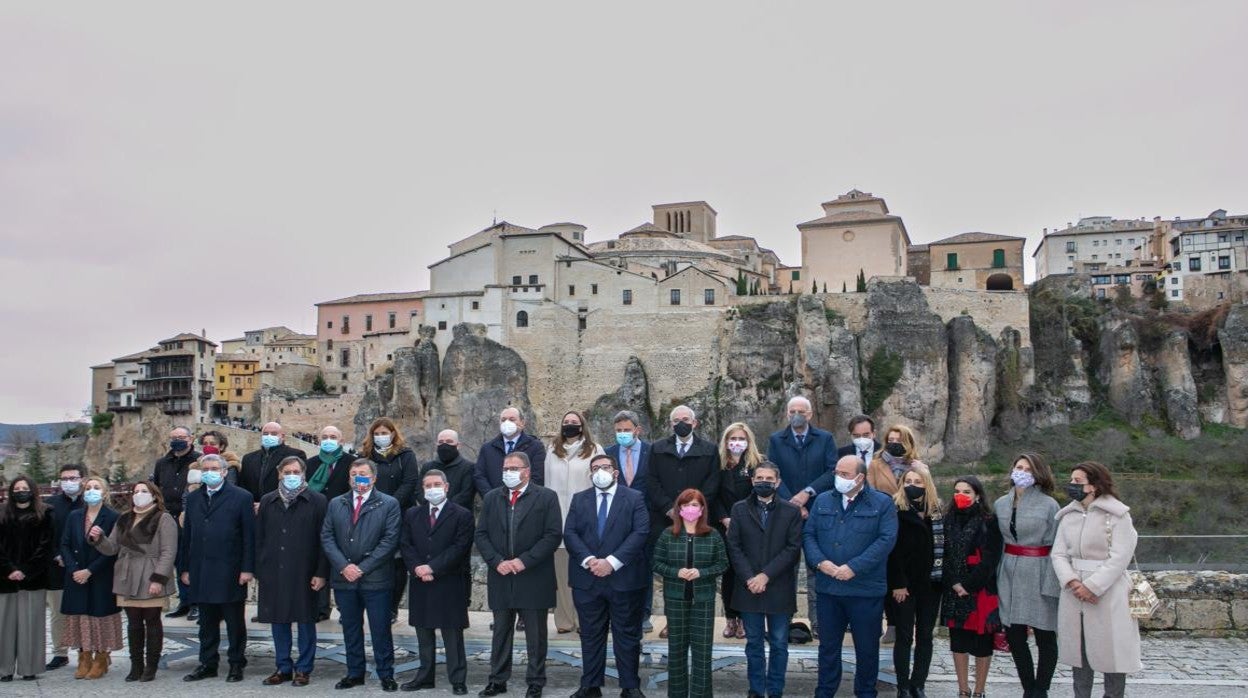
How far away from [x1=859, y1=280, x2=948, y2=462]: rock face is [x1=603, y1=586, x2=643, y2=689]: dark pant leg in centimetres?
4244

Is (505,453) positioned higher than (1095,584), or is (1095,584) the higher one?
(505,453)

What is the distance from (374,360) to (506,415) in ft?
187

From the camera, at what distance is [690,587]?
8.12 m

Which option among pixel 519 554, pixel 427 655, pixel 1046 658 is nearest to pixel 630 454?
pixel 519 554

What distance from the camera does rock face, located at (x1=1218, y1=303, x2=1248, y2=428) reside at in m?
52.9

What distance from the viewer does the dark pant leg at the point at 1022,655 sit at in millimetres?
8094

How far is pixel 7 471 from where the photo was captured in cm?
7481

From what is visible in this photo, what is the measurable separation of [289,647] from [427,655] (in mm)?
1209

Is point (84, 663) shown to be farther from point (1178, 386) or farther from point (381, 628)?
point (1178, 386)

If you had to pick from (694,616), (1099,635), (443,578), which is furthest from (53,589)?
(1099,635)

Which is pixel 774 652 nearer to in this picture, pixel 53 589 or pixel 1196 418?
pixel 53 589

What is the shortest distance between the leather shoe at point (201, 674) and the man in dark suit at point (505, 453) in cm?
277

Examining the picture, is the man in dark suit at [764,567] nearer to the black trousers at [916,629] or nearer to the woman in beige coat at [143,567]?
the black trousers at [916,629]

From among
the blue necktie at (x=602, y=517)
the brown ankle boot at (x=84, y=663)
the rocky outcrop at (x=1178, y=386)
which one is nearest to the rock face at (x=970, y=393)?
the rocky outcrop at (x=1178, y=386)
